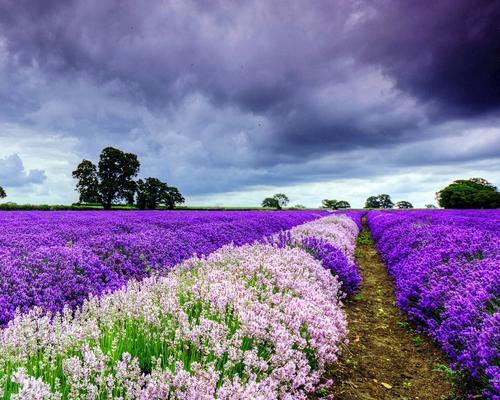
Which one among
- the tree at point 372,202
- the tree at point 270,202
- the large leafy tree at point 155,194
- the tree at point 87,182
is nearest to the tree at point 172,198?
the large leafy tree at point 155,194

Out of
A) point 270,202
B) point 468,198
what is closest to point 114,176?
point 270,202

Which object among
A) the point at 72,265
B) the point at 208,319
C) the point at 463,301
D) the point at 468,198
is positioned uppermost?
the point at 468,198

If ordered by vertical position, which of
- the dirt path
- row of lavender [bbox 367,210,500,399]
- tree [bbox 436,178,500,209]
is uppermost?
tree [bbox 436,178,500,209]

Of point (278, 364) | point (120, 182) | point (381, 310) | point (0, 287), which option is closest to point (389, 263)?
point (381, 310)

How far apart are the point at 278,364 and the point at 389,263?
7.82m

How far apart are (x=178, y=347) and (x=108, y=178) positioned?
46.6 metres

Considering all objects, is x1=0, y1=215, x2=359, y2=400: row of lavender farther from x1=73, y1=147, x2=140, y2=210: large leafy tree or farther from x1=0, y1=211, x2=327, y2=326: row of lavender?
x1=73, y1=147, x2=140, y2=210: large leafy tree

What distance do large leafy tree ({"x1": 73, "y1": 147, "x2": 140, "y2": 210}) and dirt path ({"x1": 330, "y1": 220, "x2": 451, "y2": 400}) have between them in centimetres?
4261

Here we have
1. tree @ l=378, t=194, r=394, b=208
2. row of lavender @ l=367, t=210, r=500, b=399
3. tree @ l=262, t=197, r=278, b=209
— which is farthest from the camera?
tree @ l=378, t=194, r=394, b=208

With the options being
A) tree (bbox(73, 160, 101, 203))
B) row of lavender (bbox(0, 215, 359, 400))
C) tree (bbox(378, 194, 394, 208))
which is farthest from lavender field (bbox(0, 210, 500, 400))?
tree (bbox(378, 194, 394, 208))

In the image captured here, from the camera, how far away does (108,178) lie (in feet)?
149

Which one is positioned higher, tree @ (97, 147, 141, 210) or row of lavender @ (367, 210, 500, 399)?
tree @ (97, 147, 141, 210)

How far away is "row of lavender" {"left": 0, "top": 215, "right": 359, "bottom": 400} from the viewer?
2.03 m

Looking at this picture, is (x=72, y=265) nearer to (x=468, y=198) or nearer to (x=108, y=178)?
(x=108, y=178)
